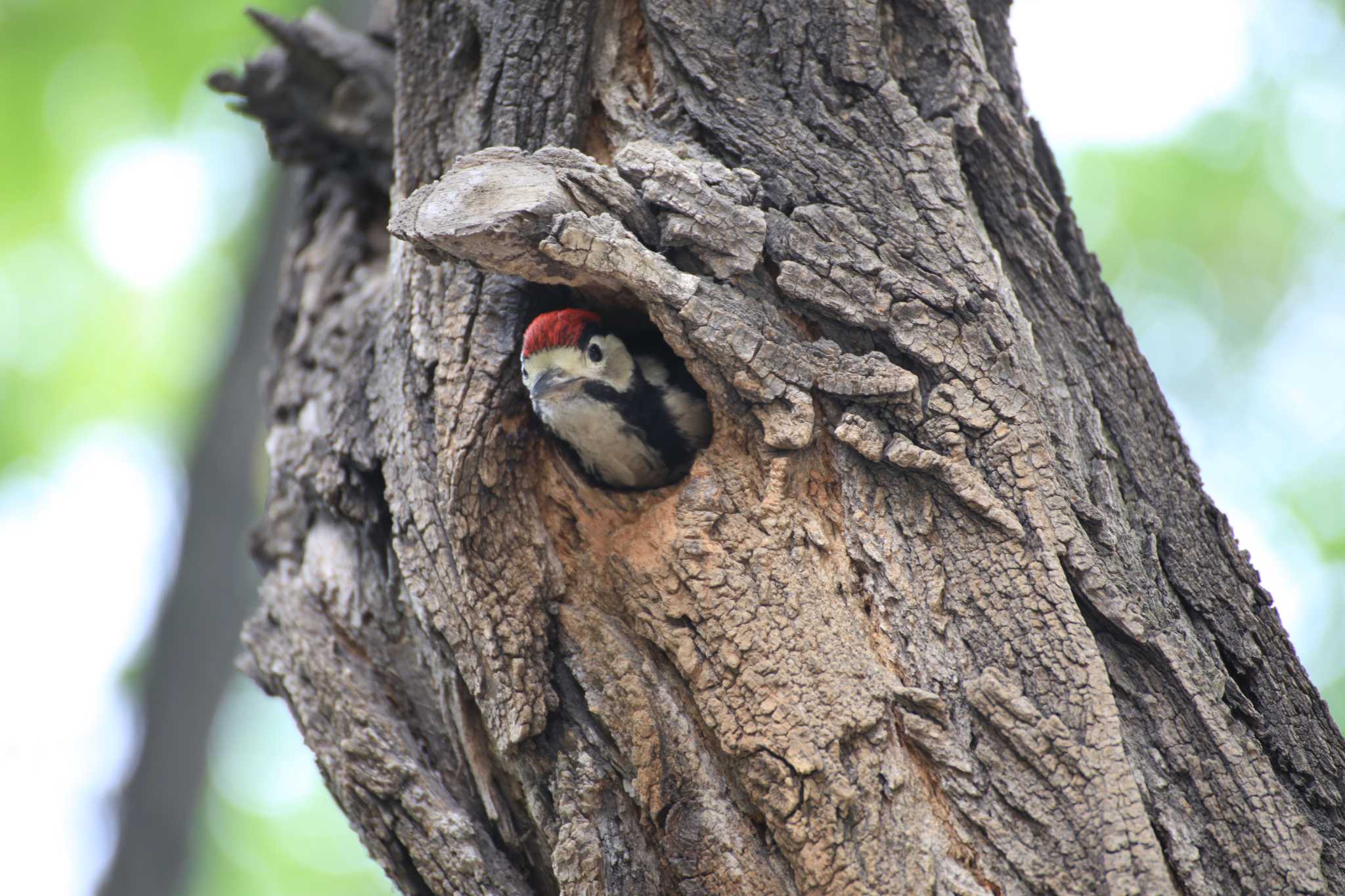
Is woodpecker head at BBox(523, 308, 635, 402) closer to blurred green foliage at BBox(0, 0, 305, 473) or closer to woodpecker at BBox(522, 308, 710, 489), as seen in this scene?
woodpecker at BBox(522, 308, 710, 489)

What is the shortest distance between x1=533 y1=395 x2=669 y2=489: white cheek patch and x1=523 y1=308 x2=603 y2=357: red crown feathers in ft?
0.50

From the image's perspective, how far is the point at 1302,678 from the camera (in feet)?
6.70

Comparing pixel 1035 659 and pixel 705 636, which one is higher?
pixel 705 636

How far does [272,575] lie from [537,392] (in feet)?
3.57

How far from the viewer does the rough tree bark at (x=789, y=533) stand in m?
1.87

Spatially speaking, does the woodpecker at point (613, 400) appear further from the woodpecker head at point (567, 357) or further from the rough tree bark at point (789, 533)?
the rough tree bark at point (789, 533)

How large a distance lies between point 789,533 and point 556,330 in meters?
0.83

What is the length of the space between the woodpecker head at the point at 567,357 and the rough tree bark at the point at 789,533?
0.23 ft

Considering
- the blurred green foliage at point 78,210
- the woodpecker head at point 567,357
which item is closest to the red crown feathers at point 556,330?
the woodpecker head at point 567,357

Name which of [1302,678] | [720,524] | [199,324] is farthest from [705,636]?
[199,324]

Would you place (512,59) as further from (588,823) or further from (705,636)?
(588,823)

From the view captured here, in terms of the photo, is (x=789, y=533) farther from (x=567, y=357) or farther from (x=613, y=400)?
(x=613, y=400)

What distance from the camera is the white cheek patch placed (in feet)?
8.39

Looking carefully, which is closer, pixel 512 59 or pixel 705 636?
pixel 705 636
